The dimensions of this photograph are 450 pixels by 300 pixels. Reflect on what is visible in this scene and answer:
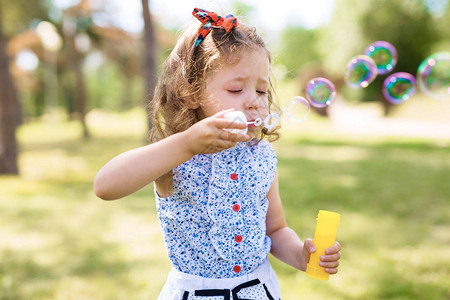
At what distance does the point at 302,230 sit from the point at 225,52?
2.93m

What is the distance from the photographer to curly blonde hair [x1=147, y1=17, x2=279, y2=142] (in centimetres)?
130

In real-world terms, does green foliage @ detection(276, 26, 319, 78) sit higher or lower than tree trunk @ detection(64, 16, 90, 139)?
higher

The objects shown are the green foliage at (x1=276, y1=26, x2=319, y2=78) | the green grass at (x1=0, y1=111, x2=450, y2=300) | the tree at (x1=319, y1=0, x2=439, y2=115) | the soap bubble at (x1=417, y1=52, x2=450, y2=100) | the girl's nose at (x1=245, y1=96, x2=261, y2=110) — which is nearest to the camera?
the girl's nose at (x1=245, y1=96, x2=261, y2=110)

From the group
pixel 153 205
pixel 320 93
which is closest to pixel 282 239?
pixel 320 93

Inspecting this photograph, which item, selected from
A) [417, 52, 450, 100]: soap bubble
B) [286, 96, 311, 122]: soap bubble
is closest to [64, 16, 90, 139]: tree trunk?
[417, 52, 450, 100]: soap bubble

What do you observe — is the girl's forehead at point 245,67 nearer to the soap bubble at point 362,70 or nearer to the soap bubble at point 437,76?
the soap bubble at point 362,70

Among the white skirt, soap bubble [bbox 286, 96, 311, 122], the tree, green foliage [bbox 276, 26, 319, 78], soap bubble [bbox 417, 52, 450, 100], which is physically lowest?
the white skirt

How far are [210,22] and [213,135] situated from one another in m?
0.47

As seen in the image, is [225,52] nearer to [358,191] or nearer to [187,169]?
[187,169]

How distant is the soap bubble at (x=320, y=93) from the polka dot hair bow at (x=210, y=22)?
0.86 metres

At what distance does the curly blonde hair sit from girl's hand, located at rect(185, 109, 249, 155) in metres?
0.27

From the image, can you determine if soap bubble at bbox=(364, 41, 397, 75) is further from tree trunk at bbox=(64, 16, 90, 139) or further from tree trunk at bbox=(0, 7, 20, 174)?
tree trunk at bbox=(64, 16, 90, 139)

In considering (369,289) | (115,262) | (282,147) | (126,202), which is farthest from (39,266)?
(282,147)

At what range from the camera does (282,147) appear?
10648mm
